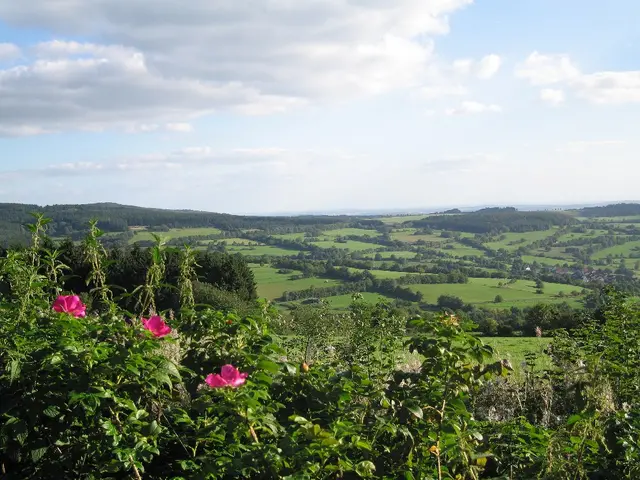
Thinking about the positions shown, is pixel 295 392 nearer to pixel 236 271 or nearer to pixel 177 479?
pixel 177 479

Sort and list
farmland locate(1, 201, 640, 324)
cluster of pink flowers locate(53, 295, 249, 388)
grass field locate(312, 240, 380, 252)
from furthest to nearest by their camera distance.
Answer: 1. grass field locate(312, 240, 380, 252)
2. farmland locate(1, 201, 640, 324)
3. cluster of pink flowers locate(53, 295, 249, 388)

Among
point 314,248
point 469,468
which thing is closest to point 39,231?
point 469,468

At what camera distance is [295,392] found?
9.27 feet

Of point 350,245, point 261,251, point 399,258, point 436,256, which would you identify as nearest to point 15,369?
point 261,251

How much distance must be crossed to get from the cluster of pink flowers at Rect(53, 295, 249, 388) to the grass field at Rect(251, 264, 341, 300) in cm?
4429

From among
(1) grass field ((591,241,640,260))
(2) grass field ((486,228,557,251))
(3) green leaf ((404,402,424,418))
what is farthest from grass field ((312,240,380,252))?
(3) green leaf ((404,402,424,418))

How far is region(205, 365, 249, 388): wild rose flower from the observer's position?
2.22 metres

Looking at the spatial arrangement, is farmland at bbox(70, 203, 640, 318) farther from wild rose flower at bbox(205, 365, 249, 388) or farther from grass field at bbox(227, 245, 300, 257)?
wild rose flower at bbox(205, 365, 249, 388)

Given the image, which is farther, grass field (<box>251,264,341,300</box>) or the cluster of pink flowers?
grass field (<box>251,264,341,300</box>)

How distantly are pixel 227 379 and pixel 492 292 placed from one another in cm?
5080

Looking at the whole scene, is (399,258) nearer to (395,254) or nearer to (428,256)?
(428,256)

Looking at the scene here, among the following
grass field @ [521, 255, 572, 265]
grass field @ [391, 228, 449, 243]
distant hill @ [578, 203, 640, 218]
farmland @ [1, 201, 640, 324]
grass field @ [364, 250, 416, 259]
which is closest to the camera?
farmland @ [1, 201, 640, 324]

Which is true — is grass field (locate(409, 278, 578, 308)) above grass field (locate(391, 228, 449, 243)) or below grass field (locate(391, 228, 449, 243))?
below

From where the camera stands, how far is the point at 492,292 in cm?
5028
